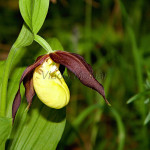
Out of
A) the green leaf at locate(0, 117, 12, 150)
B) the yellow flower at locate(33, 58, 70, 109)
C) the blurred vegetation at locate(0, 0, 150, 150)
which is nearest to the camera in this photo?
the green leaf at locate(0, 117, 12, 150)

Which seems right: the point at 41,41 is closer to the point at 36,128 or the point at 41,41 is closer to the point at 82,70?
the point at 82,70

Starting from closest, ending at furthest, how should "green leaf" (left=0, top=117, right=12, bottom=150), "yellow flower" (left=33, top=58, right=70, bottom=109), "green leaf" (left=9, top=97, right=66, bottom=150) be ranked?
"green leaf" (left=0, top=117, right=12, bottom=150)
"yellow flower" (left=33, top=58, right=70, bottom=109)
"green leaf" (left=9, top=97, right=66, bottom=150)

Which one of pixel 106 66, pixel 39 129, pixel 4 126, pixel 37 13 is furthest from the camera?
pixel 106 66

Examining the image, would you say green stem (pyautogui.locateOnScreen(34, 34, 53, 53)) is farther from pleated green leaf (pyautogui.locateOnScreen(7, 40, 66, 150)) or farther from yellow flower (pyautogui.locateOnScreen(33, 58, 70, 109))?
pleated green leaf (pyautogui.locateOnScreen(7, 40, 66, 150))

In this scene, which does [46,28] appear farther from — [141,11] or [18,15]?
[141,11]

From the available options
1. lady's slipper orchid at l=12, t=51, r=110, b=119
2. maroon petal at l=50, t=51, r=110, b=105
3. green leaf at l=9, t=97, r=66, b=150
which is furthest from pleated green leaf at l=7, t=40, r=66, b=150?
maroon petal at l=50, t=51, r=110, b=105

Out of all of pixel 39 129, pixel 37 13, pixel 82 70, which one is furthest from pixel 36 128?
pixel 37 13

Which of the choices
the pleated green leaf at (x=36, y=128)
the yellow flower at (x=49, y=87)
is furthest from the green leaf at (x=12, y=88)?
the yellow flower at (x=49, y=87)
